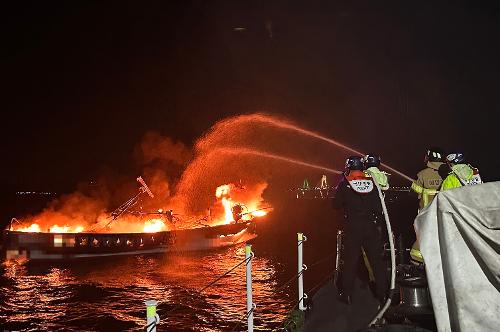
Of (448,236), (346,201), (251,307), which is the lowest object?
(251,307)

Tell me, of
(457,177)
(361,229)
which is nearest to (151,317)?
(361,229)

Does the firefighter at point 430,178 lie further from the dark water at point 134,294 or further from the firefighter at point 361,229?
the dark water at point 134,294

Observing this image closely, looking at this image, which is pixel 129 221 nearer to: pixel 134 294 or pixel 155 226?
pixel 155 226

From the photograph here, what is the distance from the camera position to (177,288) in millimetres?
16656

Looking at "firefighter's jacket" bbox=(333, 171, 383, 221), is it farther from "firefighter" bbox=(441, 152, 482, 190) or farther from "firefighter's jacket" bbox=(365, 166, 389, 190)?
"firefighter" bbox=(441, 152, 482, 190)

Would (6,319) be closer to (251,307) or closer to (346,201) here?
(251,307)

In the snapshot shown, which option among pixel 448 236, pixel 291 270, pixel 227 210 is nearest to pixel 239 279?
pixel 291 270

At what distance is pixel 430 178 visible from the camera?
7.32 metres

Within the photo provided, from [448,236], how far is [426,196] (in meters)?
Result: 4.25

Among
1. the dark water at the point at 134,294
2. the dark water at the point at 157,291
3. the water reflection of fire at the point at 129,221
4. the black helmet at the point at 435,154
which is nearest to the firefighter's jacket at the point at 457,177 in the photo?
the black helmet at the point at 435,154

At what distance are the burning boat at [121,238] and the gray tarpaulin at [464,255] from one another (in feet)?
69.3

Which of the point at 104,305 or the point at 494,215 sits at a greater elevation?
the point at 494,215

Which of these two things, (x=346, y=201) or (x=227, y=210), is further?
(x=227, y=210)

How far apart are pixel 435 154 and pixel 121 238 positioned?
19.0m
